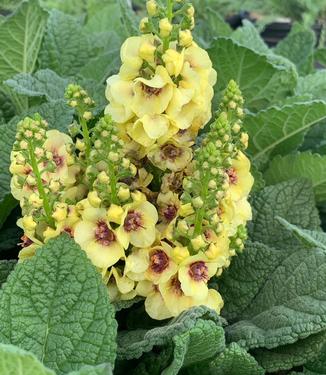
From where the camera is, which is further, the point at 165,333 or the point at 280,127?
the point at 280,127

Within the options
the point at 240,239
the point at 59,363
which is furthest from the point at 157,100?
the point at 59,363

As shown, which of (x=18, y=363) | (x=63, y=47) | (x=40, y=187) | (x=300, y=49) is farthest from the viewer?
(x=300, y=49)

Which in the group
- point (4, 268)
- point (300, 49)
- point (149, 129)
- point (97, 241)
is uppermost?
point (149, 129)

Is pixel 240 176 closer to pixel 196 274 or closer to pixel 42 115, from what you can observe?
pixel 196 274

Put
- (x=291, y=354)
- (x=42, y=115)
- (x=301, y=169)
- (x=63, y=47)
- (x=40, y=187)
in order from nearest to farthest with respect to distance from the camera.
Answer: (x=40, y=187) → (x=291, y=354) → (x=42, y=115) → (x=301, y=169) → (x=63, y=47)

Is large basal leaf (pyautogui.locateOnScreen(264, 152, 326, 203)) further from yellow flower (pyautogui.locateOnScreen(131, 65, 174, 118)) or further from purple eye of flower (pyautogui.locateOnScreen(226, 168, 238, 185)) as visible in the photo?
yellow flower (pyautogui.locateOnScreen(131, 65, 174, 118))

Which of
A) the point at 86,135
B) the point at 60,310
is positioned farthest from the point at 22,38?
the point at 60,310
